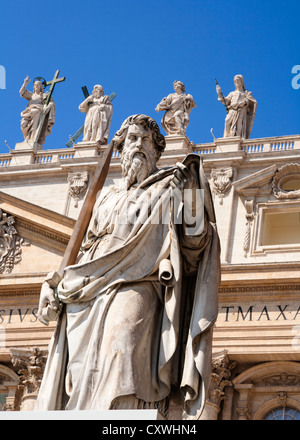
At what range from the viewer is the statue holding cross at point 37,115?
27500 mm

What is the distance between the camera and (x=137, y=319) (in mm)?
5508

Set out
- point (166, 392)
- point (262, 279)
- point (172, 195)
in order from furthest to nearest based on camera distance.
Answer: point (262, 279), point (172, 195), point (166, 392)

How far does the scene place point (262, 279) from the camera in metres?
23.4

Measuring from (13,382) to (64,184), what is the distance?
470 cm

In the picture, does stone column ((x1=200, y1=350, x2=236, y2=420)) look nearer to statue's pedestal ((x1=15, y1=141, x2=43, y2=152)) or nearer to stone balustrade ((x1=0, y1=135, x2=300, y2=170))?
stone balustrade ((x1=0, y1=135, x2=300, y2=170))

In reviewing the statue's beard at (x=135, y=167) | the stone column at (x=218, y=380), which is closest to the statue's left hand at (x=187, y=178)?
the statue's beard at (x=135, y=167)

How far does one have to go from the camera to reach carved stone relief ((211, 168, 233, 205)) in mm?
24766

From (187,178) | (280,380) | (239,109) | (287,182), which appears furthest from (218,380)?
(187,178)

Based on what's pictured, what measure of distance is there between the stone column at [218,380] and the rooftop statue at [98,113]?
608 cm

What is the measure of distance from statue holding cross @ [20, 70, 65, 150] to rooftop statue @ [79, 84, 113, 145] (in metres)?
1.23

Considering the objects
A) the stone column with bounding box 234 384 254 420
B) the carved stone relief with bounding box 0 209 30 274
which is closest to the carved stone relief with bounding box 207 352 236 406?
the stone column with bounding box 234 384 254 420

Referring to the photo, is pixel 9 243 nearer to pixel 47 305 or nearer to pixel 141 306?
pixel 47 305
